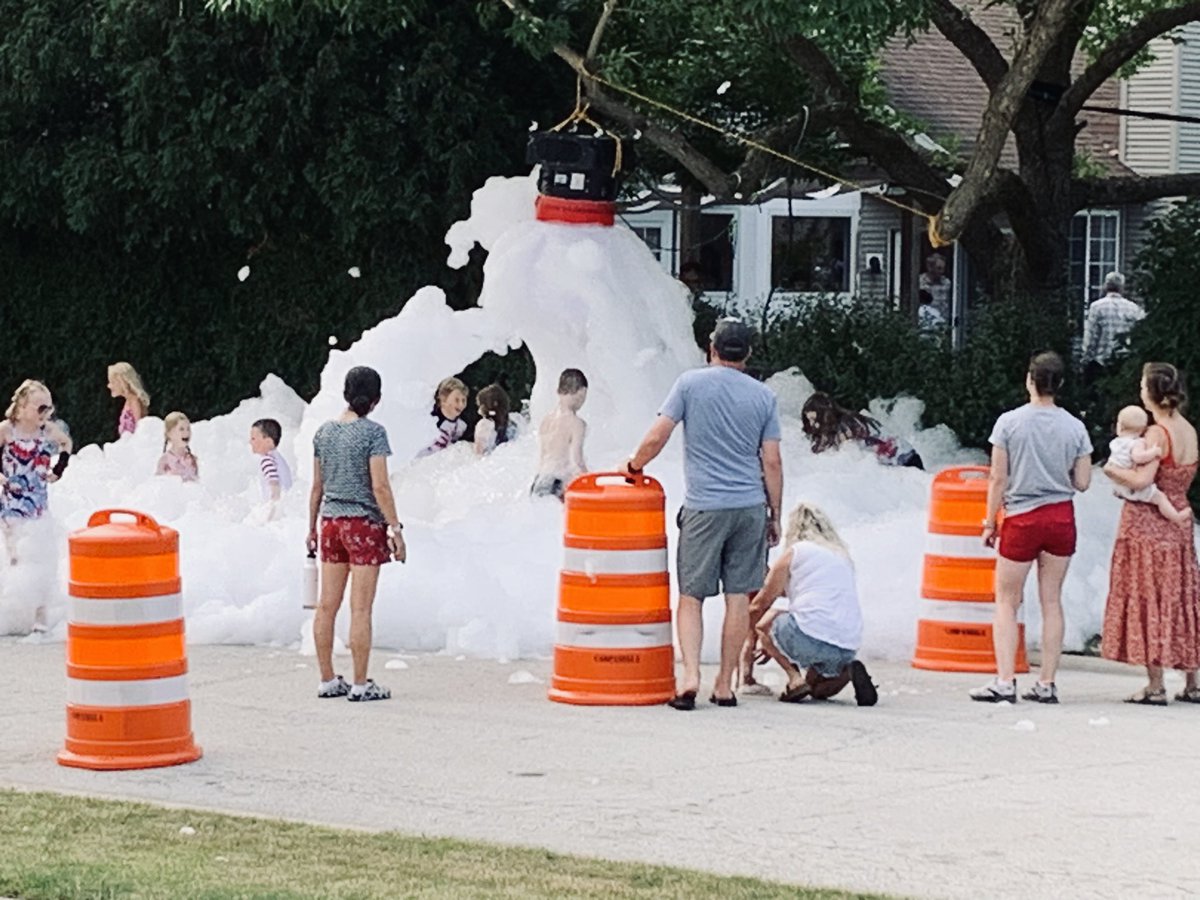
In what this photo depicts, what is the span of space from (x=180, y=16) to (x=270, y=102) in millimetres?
1113

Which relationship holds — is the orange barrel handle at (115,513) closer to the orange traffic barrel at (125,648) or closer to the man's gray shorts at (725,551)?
the orange traffic barrel at (125,648)

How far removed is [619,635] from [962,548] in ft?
8.04

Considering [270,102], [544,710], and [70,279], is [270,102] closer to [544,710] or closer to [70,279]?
[70,279]

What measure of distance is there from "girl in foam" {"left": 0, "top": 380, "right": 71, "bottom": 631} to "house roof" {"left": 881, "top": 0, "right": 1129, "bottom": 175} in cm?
2053

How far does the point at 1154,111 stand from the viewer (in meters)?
33.7

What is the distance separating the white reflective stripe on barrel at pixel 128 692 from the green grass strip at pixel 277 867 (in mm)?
1202

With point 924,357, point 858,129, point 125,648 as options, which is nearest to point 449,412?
point 924,357

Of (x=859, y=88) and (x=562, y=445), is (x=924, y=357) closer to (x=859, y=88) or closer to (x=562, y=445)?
(x=562, y=445)

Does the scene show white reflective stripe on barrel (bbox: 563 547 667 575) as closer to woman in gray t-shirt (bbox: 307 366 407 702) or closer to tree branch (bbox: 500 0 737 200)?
woman in gray t-shirt (bbox: 307 366 407 702)

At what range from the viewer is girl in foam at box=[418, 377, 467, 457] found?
1853 cm

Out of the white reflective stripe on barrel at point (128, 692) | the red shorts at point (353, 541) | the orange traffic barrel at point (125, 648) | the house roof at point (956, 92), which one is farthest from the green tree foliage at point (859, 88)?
the house roof at point (956, 92)

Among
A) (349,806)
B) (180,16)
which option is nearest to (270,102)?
(180,16)

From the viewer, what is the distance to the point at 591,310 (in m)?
18.1

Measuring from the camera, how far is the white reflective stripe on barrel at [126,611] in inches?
404
